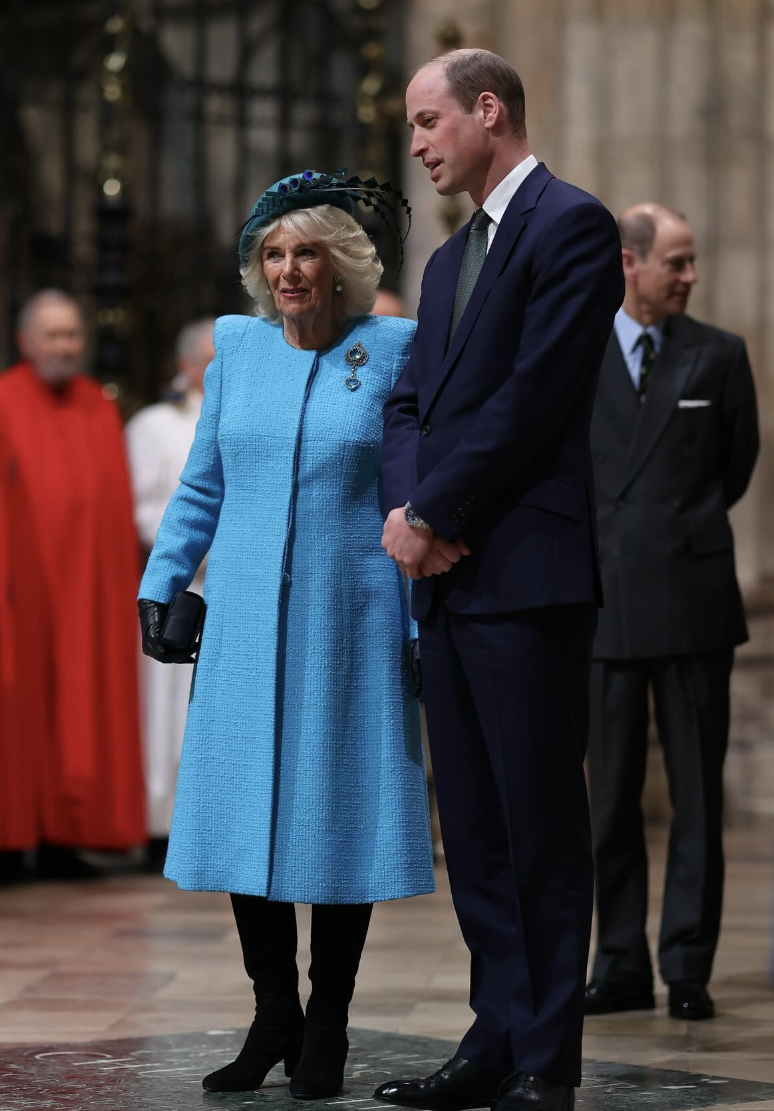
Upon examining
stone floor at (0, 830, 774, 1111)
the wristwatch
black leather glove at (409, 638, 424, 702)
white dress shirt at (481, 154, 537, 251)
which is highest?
white dress shirt at (481, 154, 537, 251)

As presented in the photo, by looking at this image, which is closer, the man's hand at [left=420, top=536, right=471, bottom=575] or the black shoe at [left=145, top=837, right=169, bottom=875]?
the man's hand at [left=420, top=536, right=471, bottom=575]

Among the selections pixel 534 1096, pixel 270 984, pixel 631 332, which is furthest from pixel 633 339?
pixel 534 1096

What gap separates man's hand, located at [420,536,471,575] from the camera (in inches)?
133

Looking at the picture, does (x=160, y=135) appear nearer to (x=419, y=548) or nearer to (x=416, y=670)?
(x=416, y=670)

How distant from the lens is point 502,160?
3457mm

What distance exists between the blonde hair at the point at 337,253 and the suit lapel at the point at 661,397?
45.1 inches

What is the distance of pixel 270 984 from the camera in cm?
375

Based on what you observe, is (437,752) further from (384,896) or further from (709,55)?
(709,55)

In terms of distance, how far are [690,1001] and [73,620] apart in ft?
11.0

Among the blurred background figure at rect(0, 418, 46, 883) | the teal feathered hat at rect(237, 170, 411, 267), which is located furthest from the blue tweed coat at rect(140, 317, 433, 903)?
the blurred background figure at rect(0, 418, 46, 883)

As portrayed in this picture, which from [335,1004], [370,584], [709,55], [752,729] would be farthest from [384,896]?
[709,55]

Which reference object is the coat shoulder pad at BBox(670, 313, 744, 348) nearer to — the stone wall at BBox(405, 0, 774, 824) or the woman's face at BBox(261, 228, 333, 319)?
the woman's face at BBox(261, 228, 333, 319)

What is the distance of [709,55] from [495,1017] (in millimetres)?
5542

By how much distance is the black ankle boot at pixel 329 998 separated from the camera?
3637 millimetres
